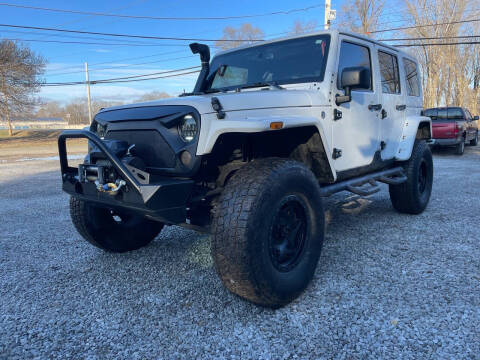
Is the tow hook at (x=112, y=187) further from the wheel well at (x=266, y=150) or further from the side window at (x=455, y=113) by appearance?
the side window at (x=455, y=113)

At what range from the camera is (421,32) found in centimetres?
2833

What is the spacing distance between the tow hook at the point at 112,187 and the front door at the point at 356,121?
1905mm

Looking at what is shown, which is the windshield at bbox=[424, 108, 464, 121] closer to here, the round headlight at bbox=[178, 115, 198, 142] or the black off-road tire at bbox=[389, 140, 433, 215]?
the black off-road tire at bbox=[389, 140, 433, 215]

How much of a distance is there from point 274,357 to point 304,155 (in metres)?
1.68

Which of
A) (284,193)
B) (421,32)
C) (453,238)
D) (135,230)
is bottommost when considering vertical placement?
(453,238)

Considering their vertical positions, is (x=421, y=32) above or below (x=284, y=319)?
above

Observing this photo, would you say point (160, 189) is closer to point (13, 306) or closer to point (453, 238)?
point (13, 306)

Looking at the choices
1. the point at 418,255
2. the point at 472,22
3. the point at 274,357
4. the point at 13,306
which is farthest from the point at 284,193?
the point at 472,22

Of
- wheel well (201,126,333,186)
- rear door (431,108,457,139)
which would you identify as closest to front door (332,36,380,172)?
wheel well (201,126,333,186)

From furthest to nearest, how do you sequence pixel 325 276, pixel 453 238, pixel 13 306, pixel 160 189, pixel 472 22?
pixel 472 22
pixel 453 238
pixel 325 276
pixel 13 306
pixel 160 189

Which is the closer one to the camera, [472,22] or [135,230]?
[135,230]

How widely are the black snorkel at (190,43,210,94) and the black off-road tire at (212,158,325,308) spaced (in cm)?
174

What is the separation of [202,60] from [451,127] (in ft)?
38.3

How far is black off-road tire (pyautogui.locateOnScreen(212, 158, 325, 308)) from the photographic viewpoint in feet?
7.05
